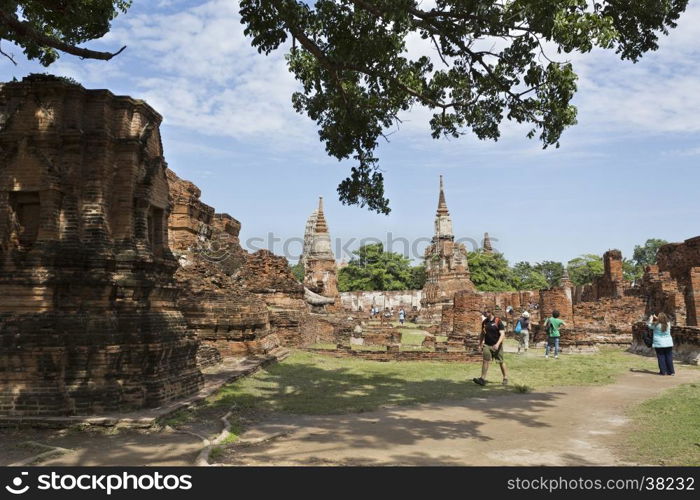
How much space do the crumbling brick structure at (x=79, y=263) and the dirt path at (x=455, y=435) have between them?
183 centimetres

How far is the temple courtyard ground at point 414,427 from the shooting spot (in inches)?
192

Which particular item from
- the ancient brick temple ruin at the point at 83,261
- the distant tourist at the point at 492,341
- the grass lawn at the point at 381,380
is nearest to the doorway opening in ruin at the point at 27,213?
the ancient brick temple ruin at the point at 83,261

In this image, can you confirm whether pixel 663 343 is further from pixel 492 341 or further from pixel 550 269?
pixel 550 269

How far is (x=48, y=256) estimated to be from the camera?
6.79 metres

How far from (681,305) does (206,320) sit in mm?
13694

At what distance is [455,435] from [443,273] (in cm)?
3676

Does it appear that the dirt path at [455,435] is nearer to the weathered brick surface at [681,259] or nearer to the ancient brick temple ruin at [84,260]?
the ancient brick temple ruin at [84,260]

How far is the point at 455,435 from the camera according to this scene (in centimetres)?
581
